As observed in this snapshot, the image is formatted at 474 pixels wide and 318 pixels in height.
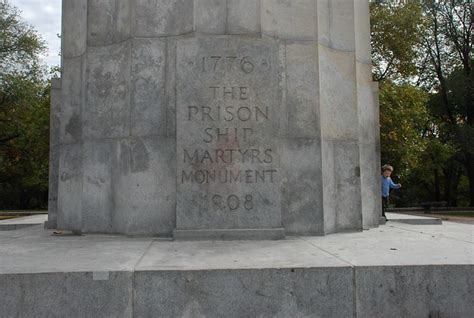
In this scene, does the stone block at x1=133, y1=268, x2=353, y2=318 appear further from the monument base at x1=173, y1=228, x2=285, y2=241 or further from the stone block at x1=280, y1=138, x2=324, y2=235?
→ the stone block at x1=280, y1=138, x2=324, y2=235

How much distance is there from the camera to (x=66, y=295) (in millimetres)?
3852

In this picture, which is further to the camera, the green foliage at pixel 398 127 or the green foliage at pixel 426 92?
the green foliage at pixel 426 92

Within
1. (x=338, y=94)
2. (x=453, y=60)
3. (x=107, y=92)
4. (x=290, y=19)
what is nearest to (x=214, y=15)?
(x=290, y=19)

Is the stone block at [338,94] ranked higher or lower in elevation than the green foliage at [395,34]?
lower

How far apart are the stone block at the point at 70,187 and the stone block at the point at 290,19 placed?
3.56m

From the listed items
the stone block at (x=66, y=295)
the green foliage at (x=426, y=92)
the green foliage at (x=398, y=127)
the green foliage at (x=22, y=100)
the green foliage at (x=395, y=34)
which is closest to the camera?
the stone block at (x=66, y=295)

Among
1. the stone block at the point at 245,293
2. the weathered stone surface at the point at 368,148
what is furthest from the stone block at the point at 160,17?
the stone block at the point at 245,293

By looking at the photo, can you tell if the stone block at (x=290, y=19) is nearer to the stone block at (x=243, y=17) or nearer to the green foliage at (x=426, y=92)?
the stone block at (x=243, y=17)

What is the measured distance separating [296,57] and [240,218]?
246cm

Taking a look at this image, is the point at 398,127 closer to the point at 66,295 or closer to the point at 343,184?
the point at 343,184

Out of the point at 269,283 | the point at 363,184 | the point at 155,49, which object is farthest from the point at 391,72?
the point at 269,283

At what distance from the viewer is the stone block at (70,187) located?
285 inches

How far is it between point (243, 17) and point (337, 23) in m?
1.71

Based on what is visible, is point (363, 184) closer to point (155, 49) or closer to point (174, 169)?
point (174, 169)
